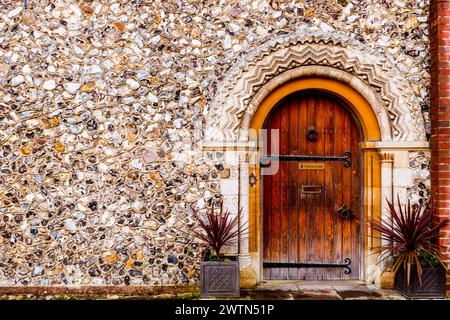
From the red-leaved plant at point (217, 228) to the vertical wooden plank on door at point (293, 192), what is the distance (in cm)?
62

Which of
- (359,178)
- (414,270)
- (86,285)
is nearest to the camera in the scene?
(414,270)

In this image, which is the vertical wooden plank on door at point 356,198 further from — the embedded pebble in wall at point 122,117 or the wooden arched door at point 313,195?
the embedded pebble in wall at point 122,117

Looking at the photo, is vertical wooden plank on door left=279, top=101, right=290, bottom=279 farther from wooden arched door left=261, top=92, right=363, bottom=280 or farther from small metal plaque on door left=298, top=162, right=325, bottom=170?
small metal plaque on door left=298, top=162, right=325, bottom=170

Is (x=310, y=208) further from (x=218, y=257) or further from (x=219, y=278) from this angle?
(x=219, y=278)

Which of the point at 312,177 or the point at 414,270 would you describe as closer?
the point at 414,270

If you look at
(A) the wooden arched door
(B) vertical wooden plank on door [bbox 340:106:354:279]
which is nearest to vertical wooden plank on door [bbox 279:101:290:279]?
(A) the wooden arched door

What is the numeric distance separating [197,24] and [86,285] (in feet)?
10.1

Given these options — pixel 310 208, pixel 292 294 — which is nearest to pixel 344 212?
pixel 310 208

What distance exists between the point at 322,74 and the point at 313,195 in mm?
1365

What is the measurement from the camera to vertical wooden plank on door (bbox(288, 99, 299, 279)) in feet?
17.8

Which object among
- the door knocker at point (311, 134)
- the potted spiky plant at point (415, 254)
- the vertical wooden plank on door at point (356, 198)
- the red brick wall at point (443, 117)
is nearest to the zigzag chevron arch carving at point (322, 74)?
the red brick wall at point (443, 117)

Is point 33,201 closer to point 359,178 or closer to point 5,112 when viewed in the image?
point 5,112

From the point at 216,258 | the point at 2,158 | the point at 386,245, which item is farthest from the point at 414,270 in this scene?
the point at 2,158

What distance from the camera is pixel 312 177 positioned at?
545 centimetres
